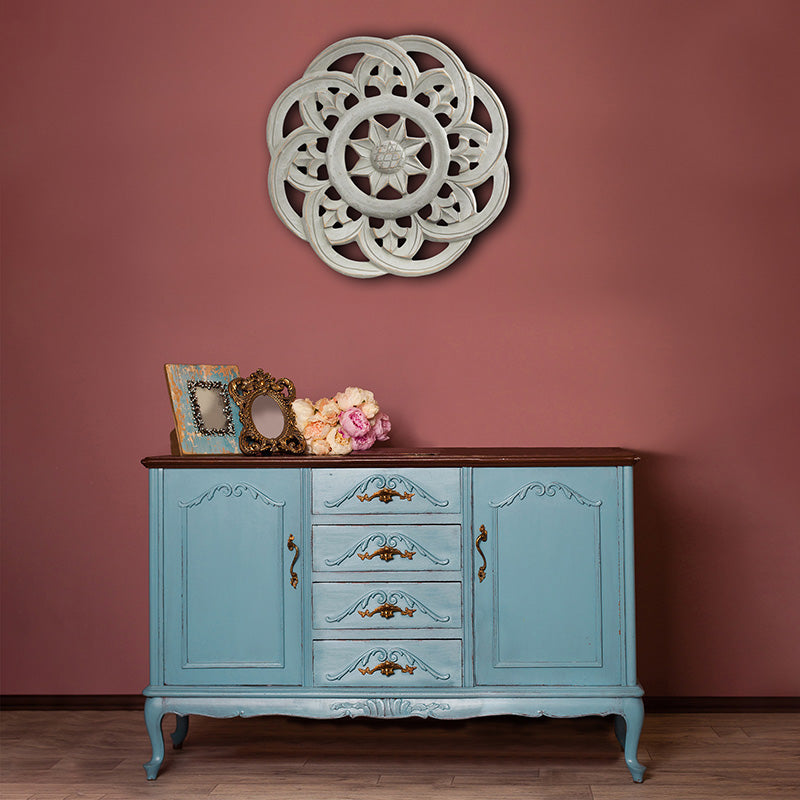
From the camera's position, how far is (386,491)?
7.90ft

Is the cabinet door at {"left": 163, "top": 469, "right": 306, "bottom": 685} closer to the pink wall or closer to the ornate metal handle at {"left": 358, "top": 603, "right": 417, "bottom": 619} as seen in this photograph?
the ornate metal handle at {"left": 358, "top": 603, "right": 417, "bottom": 619}

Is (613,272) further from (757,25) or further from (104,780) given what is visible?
(104,780)

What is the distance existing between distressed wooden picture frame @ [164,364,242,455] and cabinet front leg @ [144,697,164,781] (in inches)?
26.8

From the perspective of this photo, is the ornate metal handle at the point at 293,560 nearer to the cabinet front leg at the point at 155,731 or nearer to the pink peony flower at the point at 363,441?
the pink peony flower at the point at 363,441

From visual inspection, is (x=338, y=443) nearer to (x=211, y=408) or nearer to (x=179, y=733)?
(x=211, y=408)

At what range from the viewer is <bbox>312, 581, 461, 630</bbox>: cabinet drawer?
240 cm

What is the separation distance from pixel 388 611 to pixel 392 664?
Result: 0.14m

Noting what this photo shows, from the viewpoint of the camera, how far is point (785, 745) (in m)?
2.61

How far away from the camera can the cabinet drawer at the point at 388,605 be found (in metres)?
2.40

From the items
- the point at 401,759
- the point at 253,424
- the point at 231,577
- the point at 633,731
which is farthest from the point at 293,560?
the point at 633,731

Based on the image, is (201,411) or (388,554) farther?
(201,411)

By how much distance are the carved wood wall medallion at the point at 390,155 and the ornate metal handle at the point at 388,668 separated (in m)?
1.24

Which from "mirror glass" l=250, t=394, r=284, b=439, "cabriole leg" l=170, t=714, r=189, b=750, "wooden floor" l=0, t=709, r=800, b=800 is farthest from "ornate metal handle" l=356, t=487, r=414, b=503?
"cabriole leg" l=170, t=714, r=189, b=750

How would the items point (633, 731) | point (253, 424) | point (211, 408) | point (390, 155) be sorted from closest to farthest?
point (633, 731) → point (253, 424) → point (211, 408) → point (390, 155)
